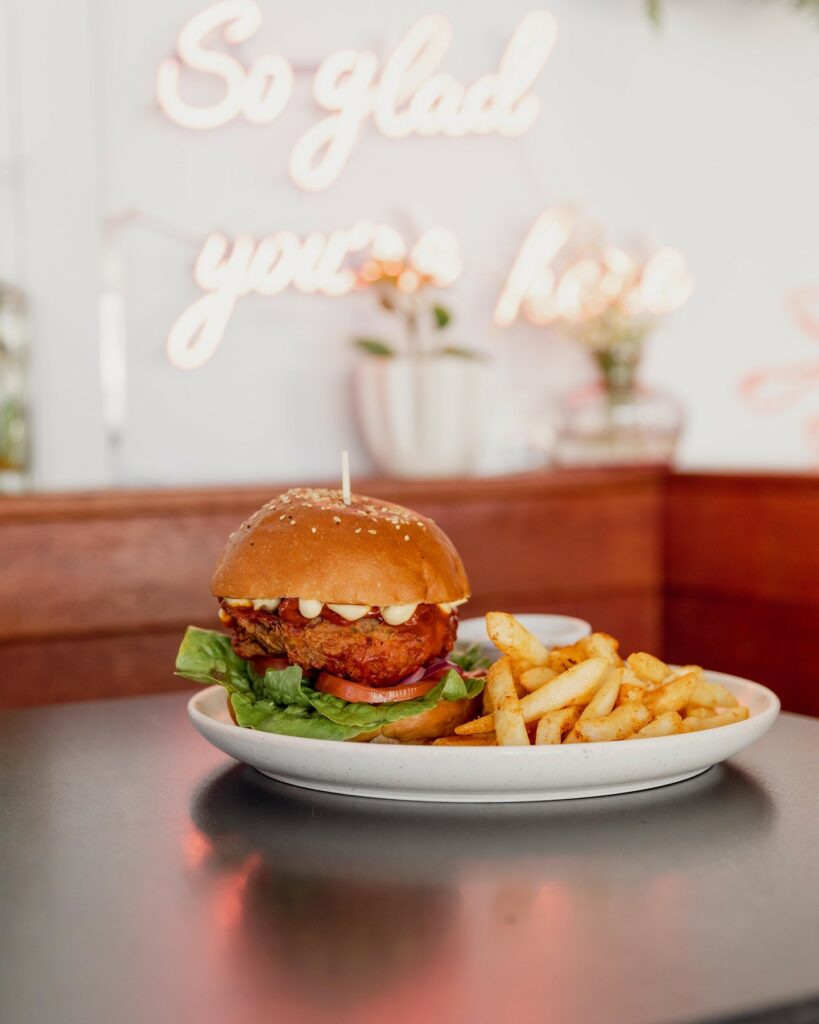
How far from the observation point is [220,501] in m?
3.24

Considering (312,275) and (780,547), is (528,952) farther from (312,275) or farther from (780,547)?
(312,275)

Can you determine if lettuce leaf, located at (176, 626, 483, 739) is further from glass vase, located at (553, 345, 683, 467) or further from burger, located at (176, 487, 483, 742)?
glass vase, located at (553, 345, 683, 467)

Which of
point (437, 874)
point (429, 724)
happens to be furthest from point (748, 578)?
point (437, 874)

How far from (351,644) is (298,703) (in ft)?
0.28

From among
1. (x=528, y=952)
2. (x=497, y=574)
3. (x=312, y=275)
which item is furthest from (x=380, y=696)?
(x=312, y=275)

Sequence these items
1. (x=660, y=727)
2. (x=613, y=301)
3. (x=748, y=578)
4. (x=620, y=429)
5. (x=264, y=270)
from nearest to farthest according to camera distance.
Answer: (x=660, y=727) → (x=748, y=578) → (x=264, y=270) → (x=620, y=429) → (x=613, y=301)

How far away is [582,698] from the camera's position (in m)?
1.36

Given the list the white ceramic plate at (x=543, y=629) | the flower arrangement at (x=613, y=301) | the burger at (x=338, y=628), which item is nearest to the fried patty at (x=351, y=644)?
the burger at (x=338, y=628)

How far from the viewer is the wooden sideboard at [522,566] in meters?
3.07

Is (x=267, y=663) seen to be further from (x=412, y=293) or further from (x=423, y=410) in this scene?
(x=412, y=293)

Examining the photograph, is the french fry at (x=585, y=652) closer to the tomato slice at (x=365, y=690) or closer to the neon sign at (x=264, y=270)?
the tomato slice at (x=365, y=690)

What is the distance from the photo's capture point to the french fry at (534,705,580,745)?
1303 mm

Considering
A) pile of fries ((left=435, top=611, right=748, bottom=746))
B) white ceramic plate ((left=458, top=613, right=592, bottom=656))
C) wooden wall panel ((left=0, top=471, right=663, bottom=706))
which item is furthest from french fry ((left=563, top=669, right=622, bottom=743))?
wooden wall panel ((left=0, top=471, right=663, bottom=706))

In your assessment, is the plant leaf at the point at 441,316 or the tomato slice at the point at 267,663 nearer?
the tomato slice at the point at 267,663
